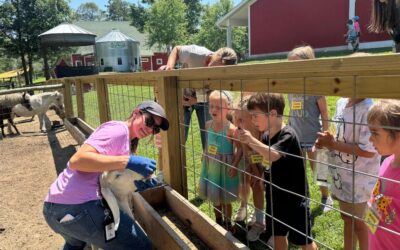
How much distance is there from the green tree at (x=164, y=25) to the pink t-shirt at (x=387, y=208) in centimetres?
4732

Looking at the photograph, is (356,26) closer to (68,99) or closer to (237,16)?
(237,16)

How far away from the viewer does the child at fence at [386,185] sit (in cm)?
157

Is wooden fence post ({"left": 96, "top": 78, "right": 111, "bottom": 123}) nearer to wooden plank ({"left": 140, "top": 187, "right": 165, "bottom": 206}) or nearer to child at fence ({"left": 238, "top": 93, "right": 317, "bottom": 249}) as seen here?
wooden plank ({"left": 140, "top": 187, "right": 165, "bottom": 206})

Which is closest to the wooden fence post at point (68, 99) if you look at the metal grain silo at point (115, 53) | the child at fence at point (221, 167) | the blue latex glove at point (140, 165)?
the child at fence at point (221, 167)

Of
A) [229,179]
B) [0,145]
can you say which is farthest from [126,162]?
[0,145]

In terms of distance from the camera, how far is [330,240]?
2.94 m

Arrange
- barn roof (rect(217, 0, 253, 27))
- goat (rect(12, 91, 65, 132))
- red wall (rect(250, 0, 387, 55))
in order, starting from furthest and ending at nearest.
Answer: barn roof (rect(217, 0, 253, 27))
red wall (rect(250, 0, 387, 55))
goat (rect(12, 91, 65, 132))

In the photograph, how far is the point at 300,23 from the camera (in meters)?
22.3

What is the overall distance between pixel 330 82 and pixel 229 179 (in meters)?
1.74

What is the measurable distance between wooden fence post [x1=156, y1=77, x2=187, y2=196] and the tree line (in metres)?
36.0

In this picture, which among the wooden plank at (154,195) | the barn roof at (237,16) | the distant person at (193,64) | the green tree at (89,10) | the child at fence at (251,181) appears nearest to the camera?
the child at fence at (251,181)

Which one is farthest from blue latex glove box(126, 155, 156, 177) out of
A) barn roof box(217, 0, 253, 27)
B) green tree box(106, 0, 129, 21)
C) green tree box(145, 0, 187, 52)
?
green tree box(106, 0, 129, 21)

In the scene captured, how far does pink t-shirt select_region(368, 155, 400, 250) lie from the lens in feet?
5.25

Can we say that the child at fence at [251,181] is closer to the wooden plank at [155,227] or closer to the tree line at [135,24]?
the wooden plank at [155,227]
